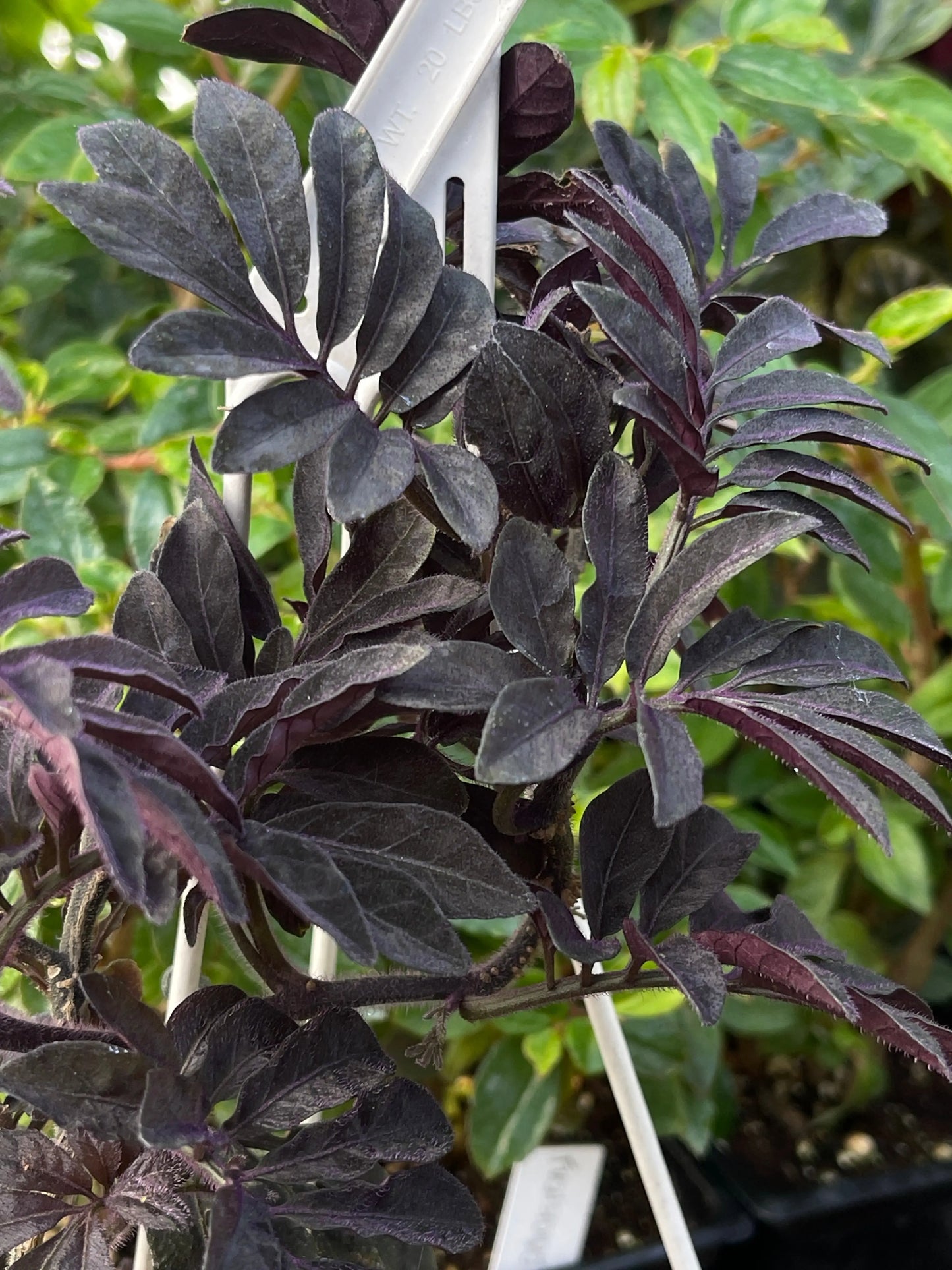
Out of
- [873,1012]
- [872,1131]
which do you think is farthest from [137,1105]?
[872,1131]

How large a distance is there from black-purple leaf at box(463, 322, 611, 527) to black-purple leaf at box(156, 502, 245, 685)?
0.10 meters

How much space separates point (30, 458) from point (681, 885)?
2.22 ft

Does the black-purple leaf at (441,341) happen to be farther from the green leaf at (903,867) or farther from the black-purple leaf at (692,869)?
the green leaf at (903,867)

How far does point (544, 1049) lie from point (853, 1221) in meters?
0.43

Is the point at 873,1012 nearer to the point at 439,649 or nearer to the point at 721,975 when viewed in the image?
the point at 721,975

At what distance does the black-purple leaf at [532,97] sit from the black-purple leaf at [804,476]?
0.17m

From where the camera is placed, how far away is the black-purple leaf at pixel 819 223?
1.41 ft

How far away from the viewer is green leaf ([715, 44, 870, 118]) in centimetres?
74

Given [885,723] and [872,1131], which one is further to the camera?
[872,1131]

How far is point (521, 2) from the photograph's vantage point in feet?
1.28

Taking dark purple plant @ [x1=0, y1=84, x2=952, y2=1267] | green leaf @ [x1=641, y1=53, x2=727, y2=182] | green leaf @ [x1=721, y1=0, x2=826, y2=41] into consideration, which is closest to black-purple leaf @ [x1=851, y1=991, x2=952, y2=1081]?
dark purple plant @ [x1=0, y1=84, x2=952, y2=1267]

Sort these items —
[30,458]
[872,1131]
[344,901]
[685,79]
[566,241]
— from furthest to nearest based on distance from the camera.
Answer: [872,1131] → [30,458] → [685,79] → [566,241] → [344,901]

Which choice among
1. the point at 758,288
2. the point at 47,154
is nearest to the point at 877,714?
the point at 47,154

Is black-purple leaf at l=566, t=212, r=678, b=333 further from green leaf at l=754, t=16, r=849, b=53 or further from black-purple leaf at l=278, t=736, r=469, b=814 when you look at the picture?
green leaf at l=754, t=16, r=849, b=53
